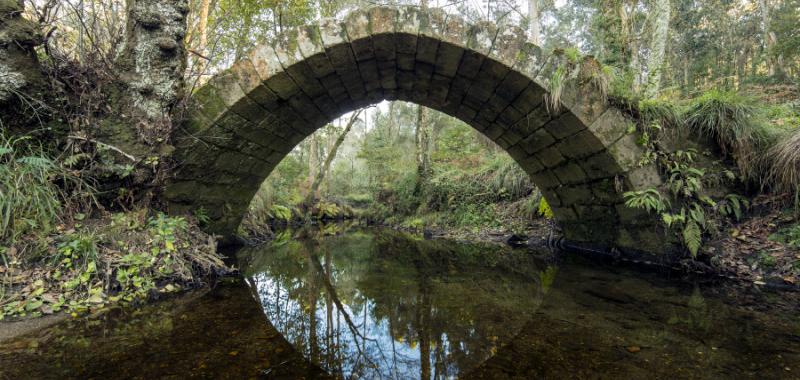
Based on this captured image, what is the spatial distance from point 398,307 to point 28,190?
10.5 ft

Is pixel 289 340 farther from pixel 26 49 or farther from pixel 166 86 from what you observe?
pixel 26 49

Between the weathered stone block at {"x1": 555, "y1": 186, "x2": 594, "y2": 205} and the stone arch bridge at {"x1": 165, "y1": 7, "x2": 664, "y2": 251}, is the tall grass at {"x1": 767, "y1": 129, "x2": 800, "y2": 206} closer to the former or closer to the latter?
the stone arch bridge at {"x1": 165, "y1": 7, "x2": 664, "y2": 251}

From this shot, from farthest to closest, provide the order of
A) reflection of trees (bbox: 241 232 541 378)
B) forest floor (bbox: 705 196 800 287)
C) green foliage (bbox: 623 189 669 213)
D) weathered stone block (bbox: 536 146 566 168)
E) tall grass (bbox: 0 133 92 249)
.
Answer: weathered stone block (bbox: 536 146 566 168) < green foliage (bbox: 623 189 669 213) < forest floor (bbox: 705 196 800 287) < tall grass (bbox: 0 133 92 249) < reflection of trees (bbox: 241 232 541 378)

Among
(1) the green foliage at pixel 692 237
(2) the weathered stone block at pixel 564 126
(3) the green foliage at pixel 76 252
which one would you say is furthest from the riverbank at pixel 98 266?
(1) the green foliage at pixel 692 237

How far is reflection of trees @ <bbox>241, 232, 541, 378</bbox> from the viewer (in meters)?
1.80

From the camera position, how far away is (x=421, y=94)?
5406 millimetres

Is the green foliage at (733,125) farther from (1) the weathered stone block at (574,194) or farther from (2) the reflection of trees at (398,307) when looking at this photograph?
(2) the reflection of trees at (398,307)

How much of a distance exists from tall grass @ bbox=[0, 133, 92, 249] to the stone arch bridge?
1077 millimetres

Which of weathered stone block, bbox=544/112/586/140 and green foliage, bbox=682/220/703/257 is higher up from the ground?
weathered stone block, bbox=544/112/586/140

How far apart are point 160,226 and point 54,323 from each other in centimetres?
138

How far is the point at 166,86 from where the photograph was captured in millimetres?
3584

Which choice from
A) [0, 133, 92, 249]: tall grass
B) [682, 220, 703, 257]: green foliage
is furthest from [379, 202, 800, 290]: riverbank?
[0, 133, 92, 249]: tall grass

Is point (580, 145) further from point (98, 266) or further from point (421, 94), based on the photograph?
point (98, 266)

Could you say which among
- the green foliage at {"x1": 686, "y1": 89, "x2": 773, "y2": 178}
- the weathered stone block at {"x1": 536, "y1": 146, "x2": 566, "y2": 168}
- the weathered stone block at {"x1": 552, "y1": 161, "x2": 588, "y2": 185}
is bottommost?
the weathered stone block at {"x1": 552, "y1": 161, "x2": 588, "y2": 185}
